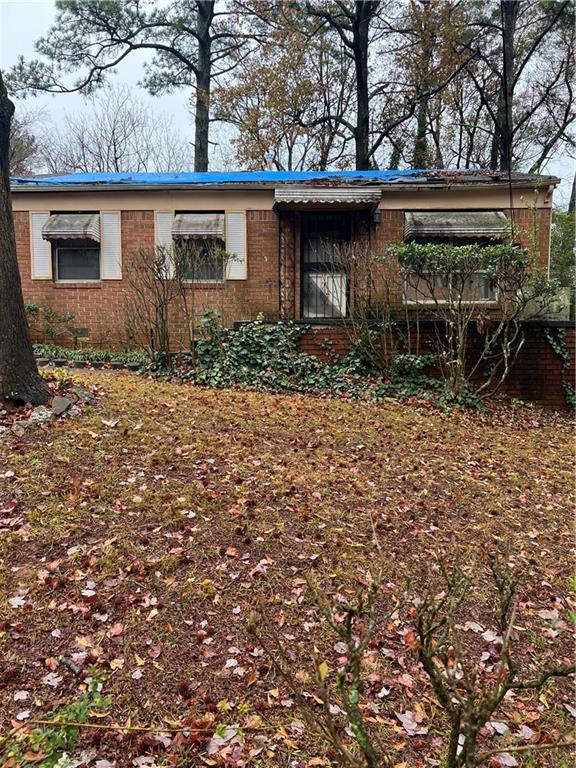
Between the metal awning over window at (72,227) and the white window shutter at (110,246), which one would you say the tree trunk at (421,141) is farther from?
the metal awning over window at (72,227)

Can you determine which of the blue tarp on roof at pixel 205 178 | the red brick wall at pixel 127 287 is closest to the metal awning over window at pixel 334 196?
the blue tarp on roof at pixel 205 178

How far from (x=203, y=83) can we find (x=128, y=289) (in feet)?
39.5

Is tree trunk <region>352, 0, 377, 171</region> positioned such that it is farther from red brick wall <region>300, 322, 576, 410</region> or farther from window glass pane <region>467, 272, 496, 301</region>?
red brick wall <region>300, 322, 576, 410</region>

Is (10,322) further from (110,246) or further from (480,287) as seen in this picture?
(480,287)

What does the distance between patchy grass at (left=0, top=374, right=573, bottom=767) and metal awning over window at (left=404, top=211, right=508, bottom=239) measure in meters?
5.60

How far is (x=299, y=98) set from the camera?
18922 mm

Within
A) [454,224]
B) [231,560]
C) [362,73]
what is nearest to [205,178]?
[454,224]

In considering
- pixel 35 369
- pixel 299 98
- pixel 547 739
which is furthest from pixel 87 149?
pixel 547 739

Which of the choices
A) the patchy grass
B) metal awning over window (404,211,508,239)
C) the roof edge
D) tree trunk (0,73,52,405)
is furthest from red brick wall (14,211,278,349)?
tree trunk (0,73,52,405)

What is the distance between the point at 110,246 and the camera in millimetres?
10992

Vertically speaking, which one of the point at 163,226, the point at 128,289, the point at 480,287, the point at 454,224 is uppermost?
the point at 163,226

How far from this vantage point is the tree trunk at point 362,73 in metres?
17.7

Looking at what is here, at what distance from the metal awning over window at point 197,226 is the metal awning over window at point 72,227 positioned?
66.4 inches

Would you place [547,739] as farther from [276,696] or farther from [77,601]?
[77,601]
